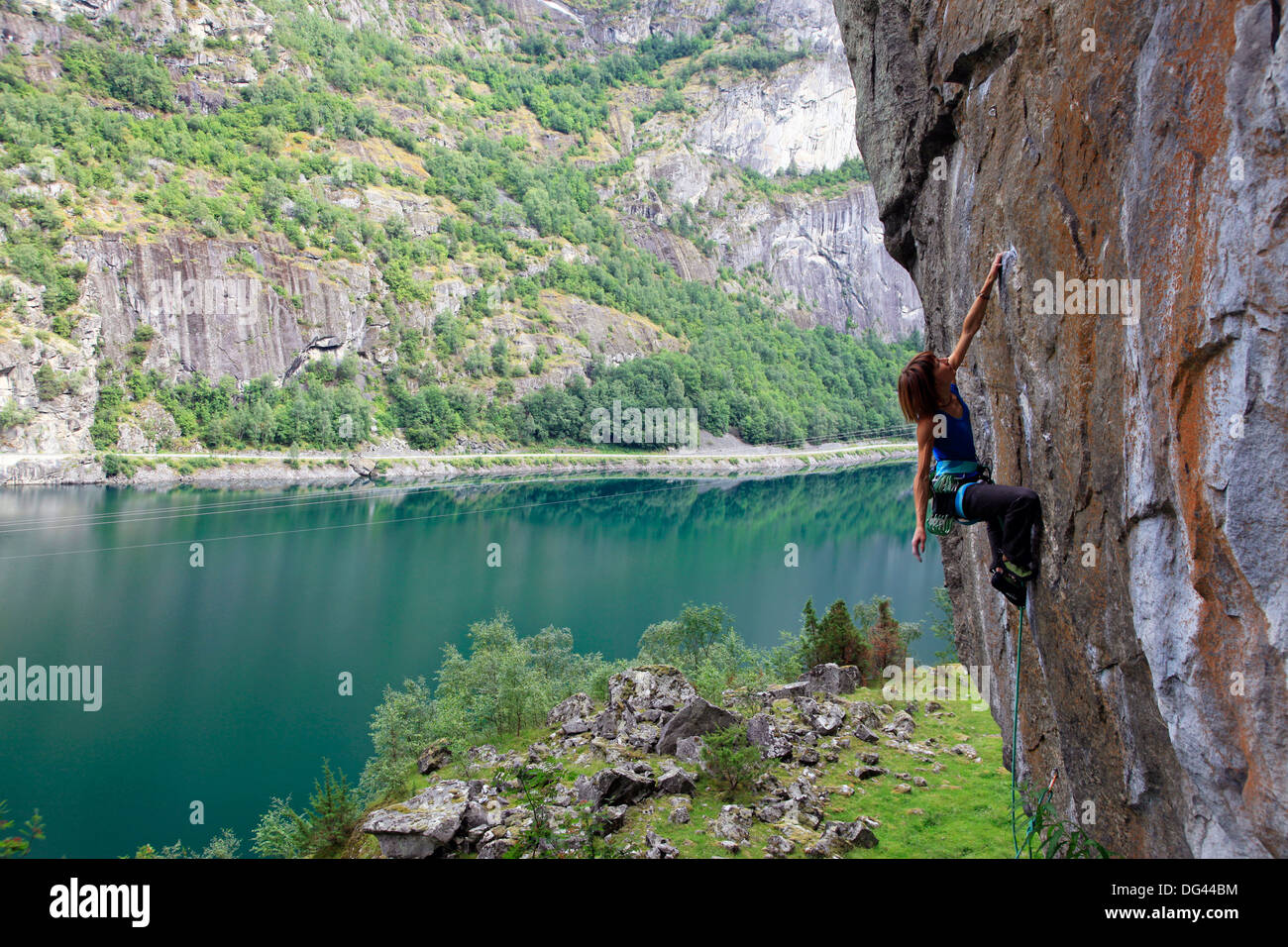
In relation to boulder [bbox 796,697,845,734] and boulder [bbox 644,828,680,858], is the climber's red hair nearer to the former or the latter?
boulder [bbox 644,828,680,858]

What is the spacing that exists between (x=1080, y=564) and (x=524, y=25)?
644 feet

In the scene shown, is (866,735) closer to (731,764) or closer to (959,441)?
(731,764)

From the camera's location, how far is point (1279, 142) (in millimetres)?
2307

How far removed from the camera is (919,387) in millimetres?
3785

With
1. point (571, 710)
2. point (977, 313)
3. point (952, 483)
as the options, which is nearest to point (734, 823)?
point (952, 483)

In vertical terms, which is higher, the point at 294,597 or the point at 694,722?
the point at 694,722

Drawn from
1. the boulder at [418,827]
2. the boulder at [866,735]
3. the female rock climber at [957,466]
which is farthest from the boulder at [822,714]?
the female rock climber at [957,466]

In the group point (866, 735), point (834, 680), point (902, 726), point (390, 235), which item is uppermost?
point (390, 235)

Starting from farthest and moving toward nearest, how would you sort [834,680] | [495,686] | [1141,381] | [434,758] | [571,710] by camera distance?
[495,686], [834,680], [571,710], [434,758], [1141,381]

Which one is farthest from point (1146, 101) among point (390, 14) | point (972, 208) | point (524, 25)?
point (524, 25)

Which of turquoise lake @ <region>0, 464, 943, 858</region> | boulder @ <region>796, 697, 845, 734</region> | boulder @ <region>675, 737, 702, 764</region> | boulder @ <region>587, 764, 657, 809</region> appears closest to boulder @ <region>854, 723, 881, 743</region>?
boulder @ <region>796, 697, 845, 734</region>

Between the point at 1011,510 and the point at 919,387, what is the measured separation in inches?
34.2

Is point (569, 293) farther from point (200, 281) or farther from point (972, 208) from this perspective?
point (972, 208)

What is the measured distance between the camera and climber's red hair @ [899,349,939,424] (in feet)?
12.4
